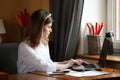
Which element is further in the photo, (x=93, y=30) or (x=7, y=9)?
(x=7, y=9)

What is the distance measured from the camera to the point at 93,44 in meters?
2.85

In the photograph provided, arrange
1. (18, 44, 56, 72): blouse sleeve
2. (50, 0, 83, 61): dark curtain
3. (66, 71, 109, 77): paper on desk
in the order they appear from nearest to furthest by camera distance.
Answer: (66, 71, 109, 77): paper on desk, (18, 44, 56, 72): blouse sleeve, (50, 0, 83, 61): dark curtain

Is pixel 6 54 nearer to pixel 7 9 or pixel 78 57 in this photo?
pixel 78 57

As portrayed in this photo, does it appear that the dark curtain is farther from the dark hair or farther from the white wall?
the dark hair

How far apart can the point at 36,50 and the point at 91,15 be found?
0.84 m

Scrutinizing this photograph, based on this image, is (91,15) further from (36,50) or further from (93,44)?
(36,50)

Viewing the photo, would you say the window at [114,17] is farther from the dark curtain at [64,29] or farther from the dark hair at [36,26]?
the dark hair at [36,26]

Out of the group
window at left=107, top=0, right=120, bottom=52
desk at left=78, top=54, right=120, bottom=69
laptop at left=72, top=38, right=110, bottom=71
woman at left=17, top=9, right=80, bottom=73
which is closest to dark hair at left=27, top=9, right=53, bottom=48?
woman at left=17, top=9, right=80, bottom=73

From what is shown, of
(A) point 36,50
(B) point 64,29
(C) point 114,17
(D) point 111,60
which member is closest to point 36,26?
(A) point 36,50

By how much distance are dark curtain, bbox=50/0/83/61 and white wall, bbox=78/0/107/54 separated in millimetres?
108

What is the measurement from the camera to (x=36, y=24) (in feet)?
7.78

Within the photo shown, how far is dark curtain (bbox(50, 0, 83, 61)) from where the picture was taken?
110 inches

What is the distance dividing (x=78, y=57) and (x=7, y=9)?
1.74 metres

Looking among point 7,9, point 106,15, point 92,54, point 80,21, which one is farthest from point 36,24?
point 7,9
